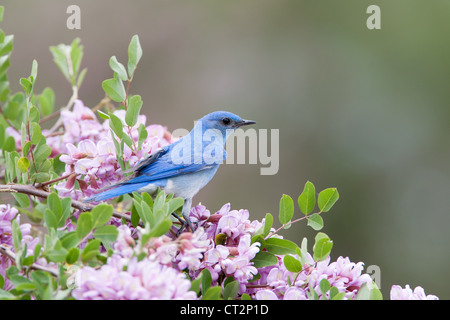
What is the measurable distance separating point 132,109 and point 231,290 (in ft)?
2.72

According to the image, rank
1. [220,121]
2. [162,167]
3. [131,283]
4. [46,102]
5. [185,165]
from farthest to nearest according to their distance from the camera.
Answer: [220,121] → [46,102] → [185,165] → [162,167] → [131,283]

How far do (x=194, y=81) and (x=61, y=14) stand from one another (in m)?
1.93

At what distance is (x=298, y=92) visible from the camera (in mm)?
7391

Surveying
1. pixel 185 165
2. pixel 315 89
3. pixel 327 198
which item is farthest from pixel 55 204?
pixel 315 89

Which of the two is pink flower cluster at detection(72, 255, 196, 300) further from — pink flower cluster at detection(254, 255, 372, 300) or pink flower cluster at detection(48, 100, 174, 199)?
pink flower cluster at detection(48, 100, 174, 199)

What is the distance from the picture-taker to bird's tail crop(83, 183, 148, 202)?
2266mm

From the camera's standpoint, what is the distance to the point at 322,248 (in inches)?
77.8

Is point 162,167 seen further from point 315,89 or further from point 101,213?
point 315,89

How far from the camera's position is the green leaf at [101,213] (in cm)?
177

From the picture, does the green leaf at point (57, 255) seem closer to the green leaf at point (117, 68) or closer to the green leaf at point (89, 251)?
the green leaf at point (89, 251)

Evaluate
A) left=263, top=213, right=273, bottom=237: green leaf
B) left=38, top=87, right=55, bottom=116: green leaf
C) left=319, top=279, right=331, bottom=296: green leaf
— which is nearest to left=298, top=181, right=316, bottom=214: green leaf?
left=263, top=213, right=273, bottom=237: green leaf

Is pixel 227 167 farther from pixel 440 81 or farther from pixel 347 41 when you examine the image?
pixel 440 81

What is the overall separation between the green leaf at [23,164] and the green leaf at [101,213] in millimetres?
550
